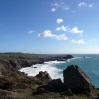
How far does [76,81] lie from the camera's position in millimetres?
27156

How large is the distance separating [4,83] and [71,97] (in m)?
14.0

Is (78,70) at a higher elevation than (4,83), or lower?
higher

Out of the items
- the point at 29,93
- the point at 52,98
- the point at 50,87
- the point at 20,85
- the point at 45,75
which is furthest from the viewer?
the point at 45,75

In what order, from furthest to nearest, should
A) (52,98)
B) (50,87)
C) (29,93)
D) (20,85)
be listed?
(20,85) < (50,87) < (29,93) < (52,98)

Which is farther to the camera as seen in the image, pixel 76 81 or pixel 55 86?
pixel 55 86

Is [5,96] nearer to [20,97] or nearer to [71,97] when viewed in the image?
[20,97]

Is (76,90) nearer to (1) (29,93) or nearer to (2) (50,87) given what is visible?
(2) (50,87)

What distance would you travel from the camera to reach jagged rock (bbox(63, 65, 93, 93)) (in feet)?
87.4

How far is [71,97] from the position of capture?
22984mm

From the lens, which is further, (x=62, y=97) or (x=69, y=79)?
(x=69, y=79)

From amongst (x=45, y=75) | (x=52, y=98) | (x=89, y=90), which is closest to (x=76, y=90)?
(x=89, y=90)

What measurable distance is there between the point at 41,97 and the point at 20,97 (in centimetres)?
291

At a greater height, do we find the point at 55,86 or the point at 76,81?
the point at 76,81

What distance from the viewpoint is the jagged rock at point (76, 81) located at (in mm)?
26628
